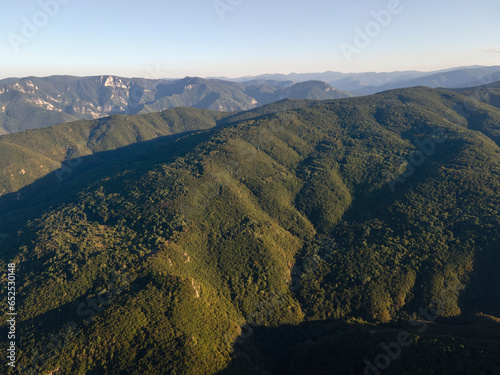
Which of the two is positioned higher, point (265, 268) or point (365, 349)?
point (365, 349)

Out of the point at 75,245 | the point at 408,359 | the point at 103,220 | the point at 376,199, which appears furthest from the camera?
the point at 376,199

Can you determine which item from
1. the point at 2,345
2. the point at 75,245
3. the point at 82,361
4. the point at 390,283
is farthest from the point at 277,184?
the point at 2,345

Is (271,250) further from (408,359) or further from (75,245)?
(75,245)

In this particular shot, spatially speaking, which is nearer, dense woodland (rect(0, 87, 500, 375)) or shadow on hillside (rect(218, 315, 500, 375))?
shadow on hillside (rect(218, 315, 500, 375))

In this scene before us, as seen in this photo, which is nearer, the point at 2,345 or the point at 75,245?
the point at 2,345

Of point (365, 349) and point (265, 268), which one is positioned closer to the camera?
point (365, 349)

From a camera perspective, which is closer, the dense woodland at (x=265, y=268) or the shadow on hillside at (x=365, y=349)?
the shadow on hillside at (x=365, y=349)

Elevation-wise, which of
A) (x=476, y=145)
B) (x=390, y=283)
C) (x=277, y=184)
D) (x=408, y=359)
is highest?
(x=476, y=145)

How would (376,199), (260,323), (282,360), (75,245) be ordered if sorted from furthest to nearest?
(376,199), (75,245), (260,323), (282,360)
